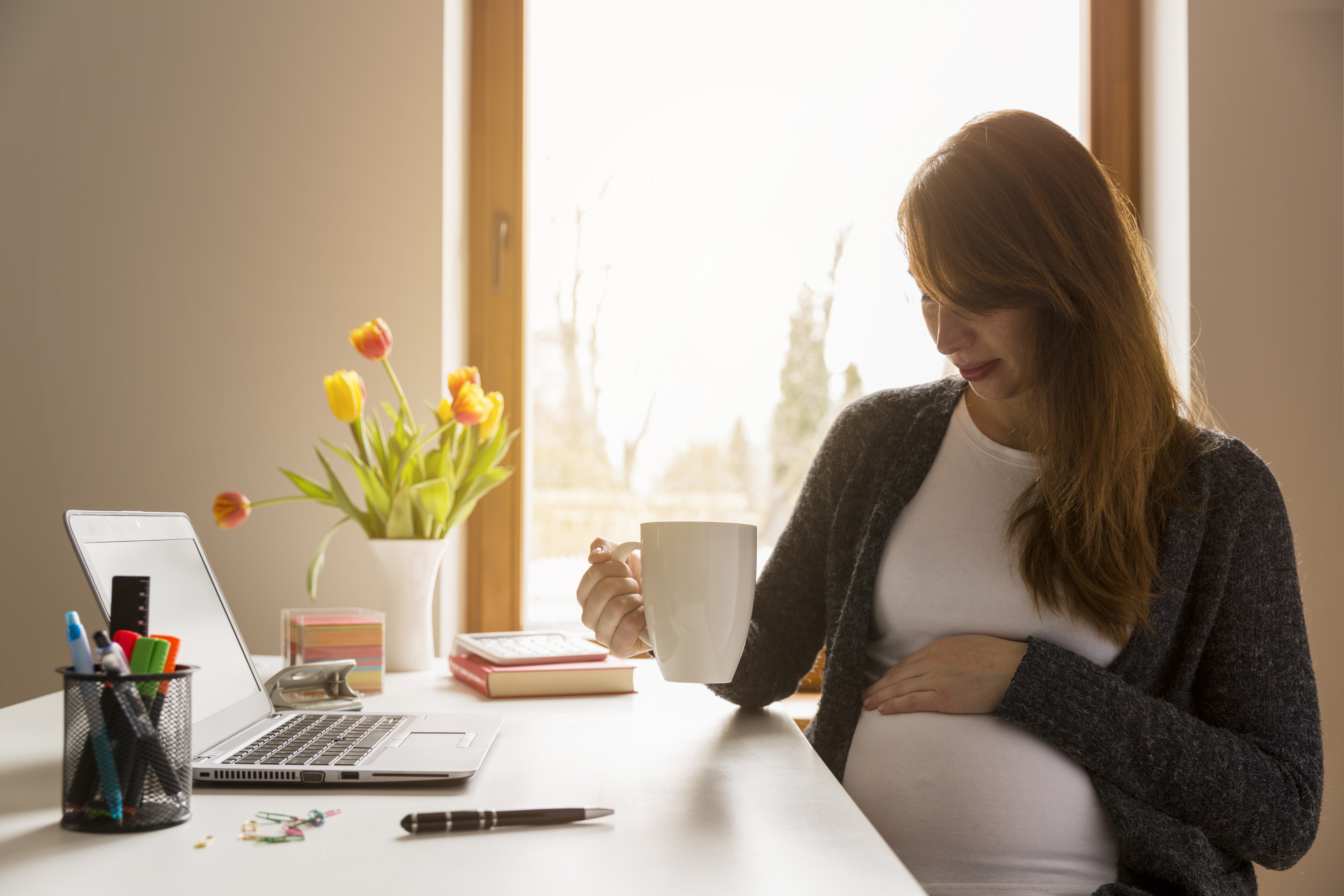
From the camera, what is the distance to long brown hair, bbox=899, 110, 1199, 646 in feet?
2.90

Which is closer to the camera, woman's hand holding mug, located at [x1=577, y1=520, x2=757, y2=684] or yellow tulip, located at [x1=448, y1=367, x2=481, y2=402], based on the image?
woman's hand holding mug, located at [x1=577, y1=520, x2=757, y2=684]

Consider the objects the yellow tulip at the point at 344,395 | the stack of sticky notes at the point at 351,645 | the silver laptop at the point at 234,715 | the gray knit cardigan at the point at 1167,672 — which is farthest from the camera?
the yellow tulip at the point at 344,395

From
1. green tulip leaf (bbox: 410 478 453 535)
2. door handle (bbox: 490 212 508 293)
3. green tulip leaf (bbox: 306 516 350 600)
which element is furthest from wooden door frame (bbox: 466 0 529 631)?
green tulip leaf (bbox: 410 478 453 535)

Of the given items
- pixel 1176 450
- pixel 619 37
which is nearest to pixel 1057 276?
pixel 1176 450

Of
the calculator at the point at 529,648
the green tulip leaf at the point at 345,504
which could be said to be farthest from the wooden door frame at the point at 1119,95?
the green tulip leaf at the point at 345,504

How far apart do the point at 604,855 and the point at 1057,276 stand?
0.69 m

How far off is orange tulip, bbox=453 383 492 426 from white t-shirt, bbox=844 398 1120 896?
566 mm

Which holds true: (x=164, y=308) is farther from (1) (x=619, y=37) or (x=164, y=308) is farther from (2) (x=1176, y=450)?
(2) (x=1176, y=450)

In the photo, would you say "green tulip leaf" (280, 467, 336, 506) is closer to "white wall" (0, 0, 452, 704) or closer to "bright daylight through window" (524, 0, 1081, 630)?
"white wall" (0, 0, 452, 704)

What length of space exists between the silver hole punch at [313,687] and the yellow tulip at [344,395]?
0.35 meters

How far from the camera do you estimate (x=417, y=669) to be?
124 centimetres

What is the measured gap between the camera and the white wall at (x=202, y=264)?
149 cm

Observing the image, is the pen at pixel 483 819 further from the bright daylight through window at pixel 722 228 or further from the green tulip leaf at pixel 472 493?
the bright daylight through window at pixel 722 228

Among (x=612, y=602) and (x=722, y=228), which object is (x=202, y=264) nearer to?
(x=722, y=228)
